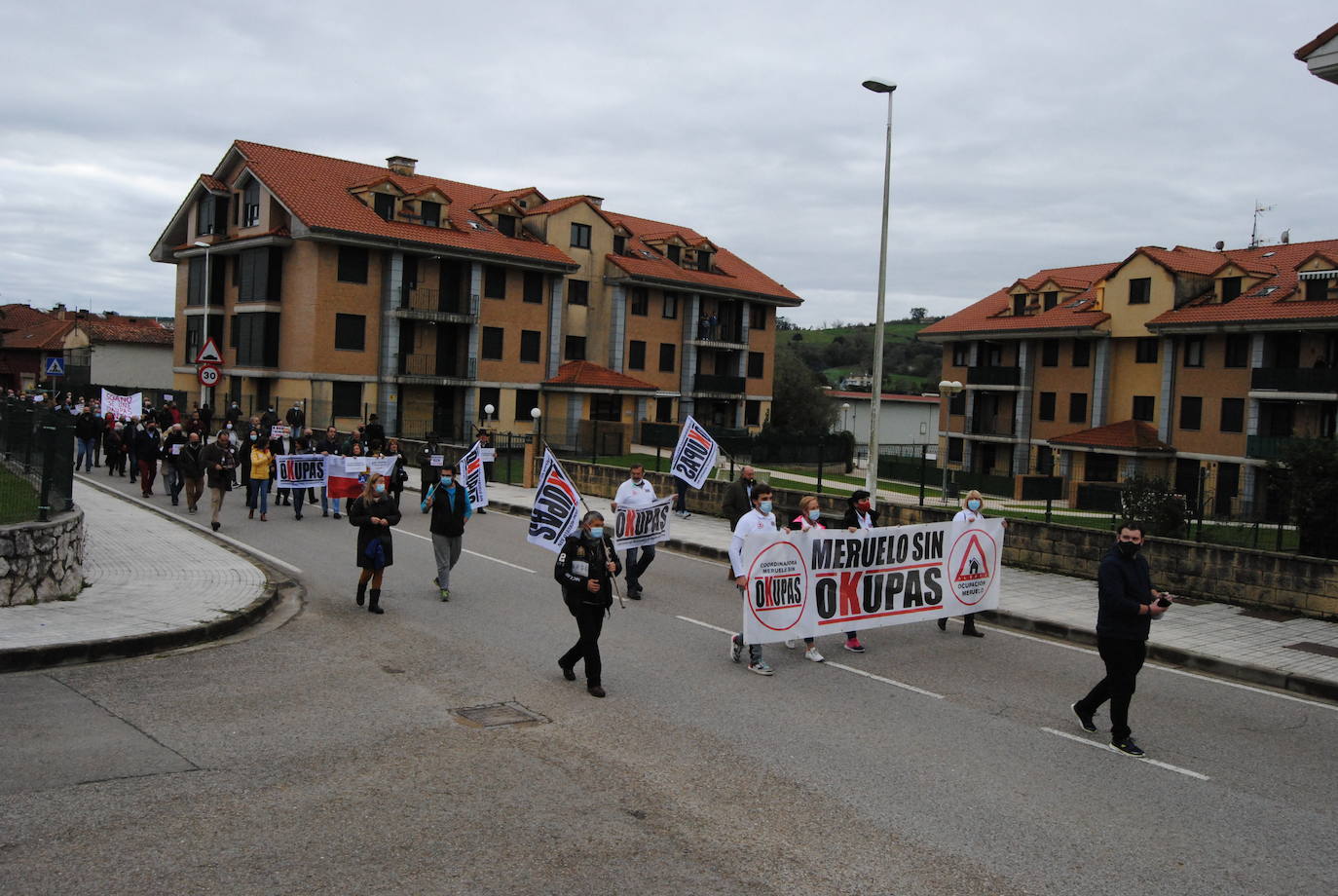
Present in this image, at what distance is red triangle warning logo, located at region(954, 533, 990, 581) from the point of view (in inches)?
533

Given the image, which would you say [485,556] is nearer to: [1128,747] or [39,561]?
[39,561]

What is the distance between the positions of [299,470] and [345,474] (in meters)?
0.94

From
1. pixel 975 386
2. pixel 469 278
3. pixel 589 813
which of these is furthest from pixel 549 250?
pixel 589 813

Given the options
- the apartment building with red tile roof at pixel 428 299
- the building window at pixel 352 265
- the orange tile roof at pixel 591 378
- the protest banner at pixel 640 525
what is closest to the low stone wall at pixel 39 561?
the protest banner at pixel 640 525

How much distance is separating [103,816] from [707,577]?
11725mm

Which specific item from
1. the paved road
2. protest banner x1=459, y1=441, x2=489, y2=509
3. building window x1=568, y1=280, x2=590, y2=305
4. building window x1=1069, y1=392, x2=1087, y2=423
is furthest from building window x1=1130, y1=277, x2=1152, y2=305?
the paved road

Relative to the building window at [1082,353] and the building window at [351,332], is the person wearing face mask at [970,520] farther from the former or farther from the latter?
the building window at [1082,353]

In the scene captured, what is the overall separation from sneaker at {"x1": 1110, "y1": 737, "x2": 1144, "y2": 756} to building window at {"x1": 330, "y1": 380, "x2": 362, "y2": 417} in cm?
4040

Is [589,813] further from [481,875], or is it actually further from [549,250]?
[549,250]

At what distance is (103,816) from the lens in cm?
623

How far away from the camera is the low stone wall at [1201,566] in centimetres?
1505

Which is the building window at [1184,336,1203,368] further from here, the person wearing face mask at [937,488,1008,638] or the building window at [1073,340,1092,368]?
the person wearing face mask at [937,488,1008,638]

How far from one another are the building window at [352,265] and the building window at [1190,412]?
3689 centimetres

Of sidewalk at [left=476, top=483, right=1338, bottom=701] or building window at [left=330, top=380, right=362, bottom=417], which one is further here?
building window at [left=330, top=380, right=362, bottom=417]
